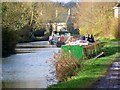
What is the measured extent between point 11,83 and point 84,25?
3911 centimetres

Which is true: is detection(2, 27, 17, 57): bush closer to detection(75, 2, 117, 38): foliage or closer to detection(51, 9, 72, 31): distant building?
detection(75, 2, 117, 38): foliage

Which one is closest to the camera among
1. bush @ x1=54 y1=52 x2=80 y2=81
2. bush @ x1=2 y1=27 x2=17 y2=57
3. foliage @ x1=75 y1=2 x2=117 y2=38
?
bush @ x1=54 y1=52 x2=80 y2=81

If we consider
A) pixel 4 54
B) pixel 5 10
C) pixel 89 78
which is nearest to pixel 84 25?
pixel 4 54

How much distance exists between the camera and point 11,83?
1616 cm

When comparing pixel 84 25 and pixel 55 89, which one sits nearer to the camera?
pixel 55 89

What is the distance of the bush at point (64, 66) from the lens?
14942 millimetres

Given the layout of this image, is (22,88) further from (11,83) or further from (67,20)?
(67,20)

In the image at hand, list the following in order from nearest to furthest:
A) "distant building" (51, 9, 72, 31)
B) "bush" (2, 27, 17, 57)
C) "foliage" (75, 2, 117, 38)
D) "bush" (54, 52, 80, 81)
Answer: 1. "bush" (54, 52, 80, 81)
2. "bush" (2, 27, 17, 57)
3. "foliage" (75, 2, 117, 38)
4. "distant building" (51, 9, 72, 31)

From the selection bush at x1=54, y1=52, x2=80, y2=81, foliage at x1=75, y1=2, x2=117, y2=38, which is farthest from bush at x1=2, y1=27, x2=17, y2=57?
bush at x1=54, y1=52, x2=80, y2=81

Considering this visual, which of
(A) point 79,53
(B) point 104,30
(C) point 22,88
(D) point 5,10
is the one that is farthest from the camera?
(B) point 104,30

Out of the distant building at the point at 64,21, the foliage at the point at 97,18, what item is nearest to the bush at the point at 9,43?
the foliage at the point at 97,18

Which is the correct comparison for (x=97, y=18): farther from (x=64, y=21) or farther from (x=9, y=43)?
(x=64, y=21)

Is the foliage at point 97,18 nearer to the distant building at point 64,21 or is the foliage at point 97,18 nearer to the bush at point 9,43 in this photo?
the bush at point 9,43

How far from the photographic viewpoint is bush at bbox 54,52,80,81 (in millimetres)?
14942
